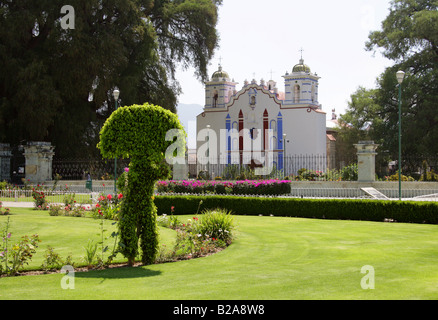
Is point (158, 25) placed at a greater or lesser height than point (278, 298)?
greater

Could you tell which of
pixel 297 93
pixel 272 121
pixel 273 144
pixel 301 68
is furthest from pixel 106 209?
pixel 301 68

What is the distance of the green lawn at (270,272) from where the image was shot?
685 centimetres

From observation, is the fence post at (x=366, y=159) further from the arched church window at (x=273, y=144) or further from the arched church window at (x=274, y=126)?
the arched church window at (x=274, y=126)

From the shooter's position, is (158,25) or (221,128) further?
(221,128)

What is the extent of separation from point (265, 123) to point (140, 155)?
1605 inches

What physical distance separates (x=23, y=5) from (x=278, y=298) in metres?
30.7

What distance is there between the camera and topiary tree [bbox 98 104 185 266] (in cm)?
920

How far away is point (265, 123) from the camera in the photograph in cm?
4944

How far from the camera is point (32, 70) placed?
97.2ft
